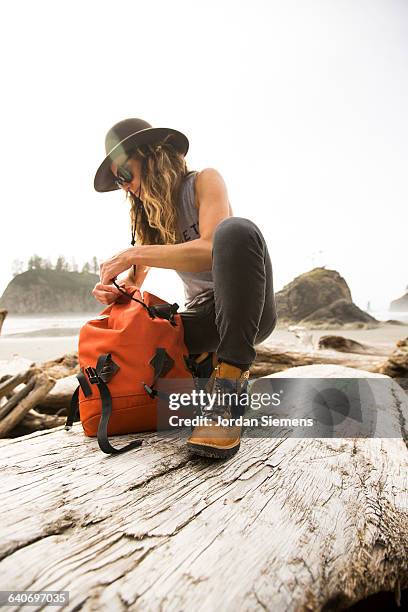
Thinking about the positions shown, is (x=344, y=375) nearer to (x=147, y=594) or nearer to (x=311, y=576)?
(x=311, y=576)

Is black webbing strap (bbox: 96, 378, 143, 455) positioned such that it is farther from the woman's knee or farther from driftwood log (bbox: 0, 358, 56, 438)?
driftwood log (bbox: 0, 358, 56, 438)

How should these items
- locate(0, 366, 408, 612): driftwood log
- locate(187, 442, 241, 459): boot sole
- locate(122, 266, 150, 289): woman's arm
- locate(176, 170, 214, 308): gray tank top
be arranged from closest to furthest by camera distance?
locate(0, 366, 408, 612): driftwood log → locate(187, 442, 241, 459): boot sole → locate(176, 170, 214, 308): gray tank top → locate(122, 266, 150, 289): woman's arm

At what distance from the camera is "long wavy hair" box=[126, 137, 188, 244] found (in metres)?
2.02

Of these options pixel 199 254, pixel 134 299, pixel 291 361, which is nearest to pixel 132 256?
pixel 134 299

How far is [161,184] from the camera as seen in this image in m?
2.02

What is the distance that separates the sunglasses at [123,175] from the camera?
6.86 ft

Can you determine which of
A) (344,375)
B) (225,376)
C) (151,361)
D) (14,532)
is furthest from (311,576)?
(344,375)

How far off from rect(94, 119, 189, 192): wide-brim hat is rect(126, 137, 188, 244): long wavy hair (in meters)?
0.04

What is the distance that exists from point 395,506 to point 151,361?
3.33 feet

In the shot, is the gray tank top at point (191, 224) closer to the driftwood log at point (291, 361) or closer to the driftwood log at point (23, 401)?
the driftwood log at point (23, 401)

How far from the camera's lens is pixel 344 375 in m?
3.17

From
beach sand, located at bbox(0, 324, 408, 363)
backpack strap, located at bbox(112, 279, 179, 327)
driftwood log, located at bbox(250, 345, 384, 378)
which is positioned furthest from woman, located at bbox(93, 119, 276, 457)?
beach sand, located at bbox(0, 324, 408, 363)

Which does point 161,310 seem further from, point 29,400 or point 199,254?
point 29,400

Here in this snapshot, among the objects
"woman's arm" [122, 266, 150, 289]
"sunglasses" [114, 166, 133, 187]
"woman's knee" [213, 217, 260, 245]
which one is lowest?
"woman's arm" [122, 266, 150, 289]
